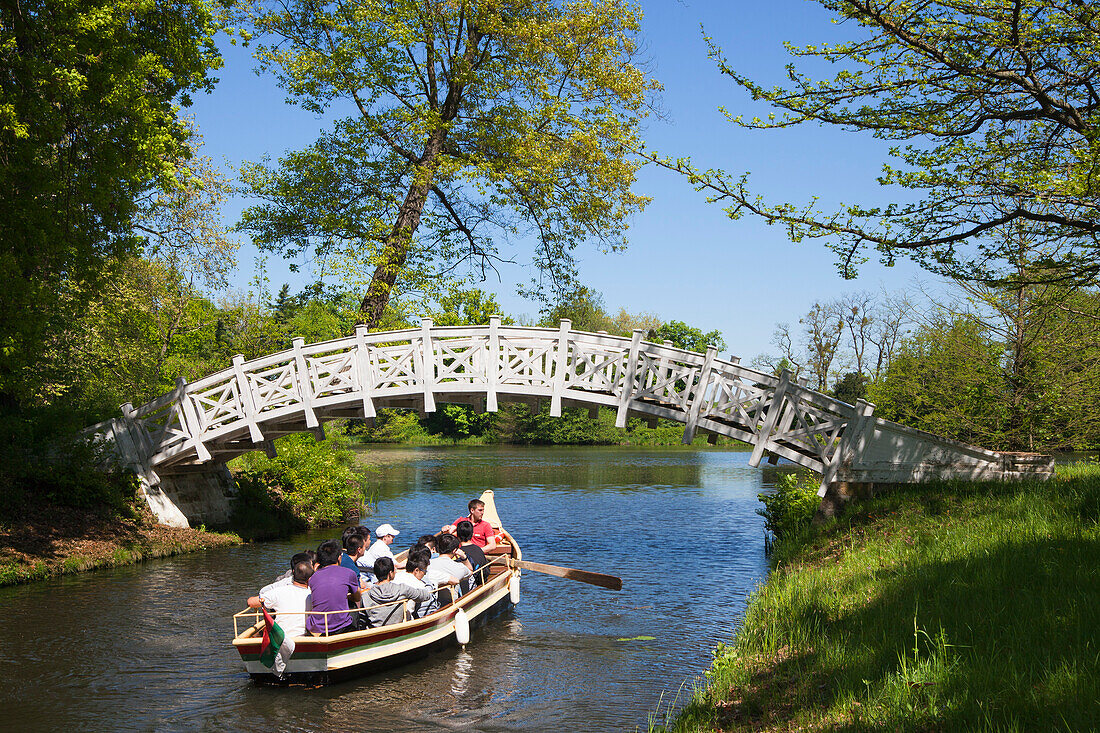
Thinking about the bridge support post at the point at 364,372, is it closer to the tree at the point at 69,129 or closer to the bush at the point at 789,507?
the tree at the point at 69,129

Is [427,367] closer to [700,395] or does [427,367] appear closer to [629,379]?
[629,379]

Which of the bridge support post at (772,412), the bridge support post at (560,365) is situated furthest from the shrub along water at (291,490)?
the bridge support post at (772,412)

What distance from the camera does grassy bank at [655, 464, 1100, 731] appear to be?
6145mm

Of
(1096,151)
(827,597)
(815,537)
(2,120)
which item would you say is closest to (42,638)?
(2,120)

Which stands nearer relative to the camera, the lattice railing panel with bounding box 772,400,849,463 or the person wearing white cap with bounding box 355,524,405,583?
the person wearing white cap with bounding box 355,524,405,583

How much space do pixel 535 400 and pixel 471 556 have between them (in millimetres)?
4788

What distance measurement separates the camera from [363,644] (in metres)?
10.1

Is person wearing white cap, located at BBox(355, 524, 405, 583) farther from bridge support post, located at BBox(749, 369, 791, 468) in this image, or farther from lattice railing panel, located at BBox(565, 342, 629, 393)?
bridge support post, located at BBox(749, 369, 791, 468)

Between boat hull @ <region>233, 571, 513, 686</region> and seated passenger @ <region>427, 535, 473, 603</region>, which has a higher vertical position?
seated passenger @ <region>427, 535, 473, 603</region>

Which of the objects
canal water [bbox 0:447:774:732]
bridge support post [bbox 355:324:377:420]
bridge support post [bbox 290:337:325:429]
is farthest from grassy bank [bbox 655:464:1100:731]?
bridge support post [bbox 290:337:325:429]

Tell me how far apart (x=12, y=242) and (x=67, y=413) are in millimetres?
4945

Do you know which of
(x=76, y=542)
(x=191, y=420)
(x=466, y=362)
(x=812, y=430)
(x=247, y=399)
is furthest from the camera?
(x=191, y=420)

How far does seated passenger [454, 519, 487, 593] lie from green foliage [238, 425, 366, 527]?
9.30 metres

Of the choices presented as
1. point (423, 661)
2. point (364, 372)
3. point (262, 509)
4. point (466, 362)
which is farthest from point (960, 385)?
point (262, 509)
